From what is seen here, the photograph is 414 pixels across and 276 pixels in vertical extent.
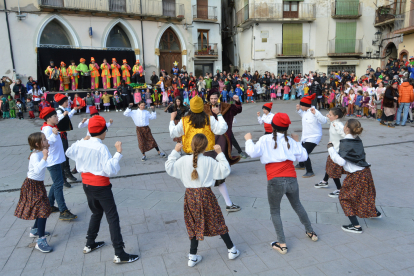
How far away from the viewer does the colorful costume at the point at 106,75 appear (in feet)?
65.8

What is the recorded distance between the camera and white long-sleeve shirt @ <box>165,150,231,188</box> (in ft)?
10.9

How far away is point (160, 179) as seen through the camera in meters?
6.78

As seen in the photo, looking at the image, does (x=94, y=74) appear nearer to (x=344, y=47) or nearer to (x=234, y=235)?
(x=234, y=235)

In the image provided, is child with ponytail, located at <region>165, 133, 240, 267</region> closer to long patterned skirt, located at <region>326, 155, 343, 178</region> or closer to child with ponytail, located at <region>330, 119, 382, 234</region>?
child with ponytail, located at <region>330, 119, 382, 234</region>

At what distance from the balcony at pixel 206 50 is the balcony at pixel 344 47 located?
32.8ft

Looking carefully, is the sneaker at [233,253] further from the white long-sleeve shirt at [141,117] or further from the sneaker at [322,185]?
the white long-sleeve shirt at [141,117]

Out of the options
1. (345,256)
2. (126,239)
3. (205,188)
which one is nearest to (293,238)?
(345,256)

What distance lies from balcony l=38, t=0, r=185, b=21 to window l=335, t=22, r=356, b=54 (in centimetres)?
1366

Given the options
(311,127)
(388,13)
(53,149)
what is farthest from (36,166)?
(388,13)

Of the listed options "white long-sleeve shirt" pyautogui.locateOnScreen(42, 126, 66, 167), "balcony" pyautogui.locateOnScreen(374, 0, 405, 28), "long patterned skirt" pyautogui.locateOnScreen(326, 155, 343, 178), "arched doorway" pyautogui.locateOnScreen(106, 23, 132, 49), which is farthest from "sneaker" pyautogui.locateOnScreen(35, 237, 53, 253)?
"balcony" pyautogui.locateOnScreen(374, 0, 405, 28)

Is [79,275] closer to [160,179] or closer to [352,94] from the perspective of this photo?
[160,179]

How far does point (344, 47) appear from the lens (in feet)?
89.9

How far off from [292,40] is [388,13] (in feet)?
25.9

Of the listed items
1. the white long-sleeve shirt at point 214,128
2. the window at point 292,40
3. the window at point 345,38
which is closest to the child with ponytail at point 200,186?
the white long-sleeve shirt at point 214,128
